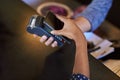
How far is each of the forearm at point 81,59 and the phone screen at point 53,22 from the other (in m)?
0.07

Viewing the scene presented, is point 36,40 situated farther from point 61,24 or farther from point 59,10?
point 59,10

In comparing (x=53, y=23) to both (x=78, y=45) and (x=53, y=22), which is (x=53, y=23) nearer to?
(x=53, y=22)

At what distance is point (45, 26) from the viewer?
29.0 inches

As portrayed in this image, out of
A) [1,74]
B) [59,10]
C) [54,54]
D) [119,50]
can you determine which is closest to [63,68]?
[54,54]

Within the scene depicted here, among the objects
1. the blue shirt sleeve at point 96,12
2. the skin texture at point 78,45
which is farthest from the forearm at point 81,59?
the blue shirt sleeve at point 96,12

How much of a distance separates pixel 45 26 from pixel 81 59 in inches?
5.9

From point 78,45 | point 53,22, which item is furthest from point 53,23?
point 78,45

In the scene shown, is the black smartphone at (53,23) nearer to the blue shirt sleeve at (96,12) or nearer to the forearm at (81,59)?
the forearm at (81,59)

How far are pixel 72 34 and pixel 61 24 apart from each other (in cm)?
5

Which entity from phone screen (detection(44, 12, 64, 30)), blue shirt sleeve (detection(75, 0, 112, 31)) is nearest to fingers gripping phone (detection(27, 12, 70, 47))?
phone screen (detection(44, 12, 64, 30))

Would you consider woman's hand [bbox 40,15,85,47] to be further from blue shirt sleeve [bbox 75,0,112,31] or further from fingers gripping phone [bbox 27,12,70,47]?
blue shirt sleeve [bbox 75,0,112,31]

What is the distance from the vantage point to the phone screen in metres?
0.75

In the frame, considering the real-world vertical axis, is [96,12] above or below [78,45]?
above

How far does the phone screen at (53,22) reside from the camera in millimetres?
A: 748
